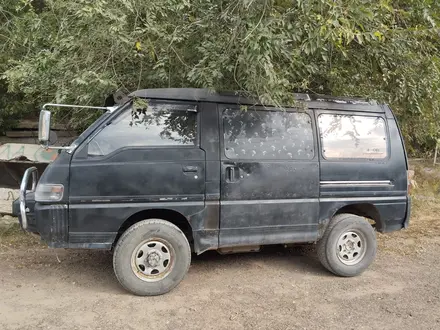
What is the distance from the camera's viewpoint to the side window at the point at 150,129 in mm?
4320

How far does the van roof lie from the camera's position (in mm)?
4500

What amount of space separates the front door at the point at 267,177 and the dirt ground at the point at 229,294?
597 mm

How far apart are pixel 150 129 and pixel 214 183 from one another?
86cm

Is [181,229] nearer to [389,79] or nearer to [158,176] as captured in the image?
[158,176]

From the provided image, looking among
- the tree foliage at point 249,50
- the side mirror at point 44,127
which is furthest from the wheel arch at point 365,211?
the side mirror at point 44,127

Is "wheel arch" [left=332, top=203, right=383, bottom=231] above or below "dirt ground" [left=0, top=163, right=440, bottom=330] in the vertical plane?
above

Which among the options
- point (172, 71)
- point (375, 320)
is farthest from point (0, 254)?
point (375, 320)

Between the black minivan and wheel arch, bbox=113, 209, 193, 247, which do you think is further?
wheel arch, bbox=113, 209, 193, 247

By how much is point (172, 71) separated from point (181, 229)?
1.98 m

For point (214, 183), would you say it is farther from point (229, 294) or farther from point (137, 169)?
point (229, 294)

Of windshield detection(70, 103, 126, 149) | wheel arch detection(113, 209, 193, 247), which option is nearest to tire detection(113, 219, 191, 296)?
wheel arch detection(113, 209, 193, 247)

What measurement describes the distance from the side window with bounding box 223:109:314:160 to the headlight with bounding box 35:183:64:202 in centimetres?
170

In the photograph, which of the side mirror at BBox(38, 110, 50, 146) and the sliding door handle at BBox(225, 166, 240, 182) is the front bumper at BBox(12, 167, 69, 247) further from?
the sliding door handle at BBox(225, 166, 240, 182)

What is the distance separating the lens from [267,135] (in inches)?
190
